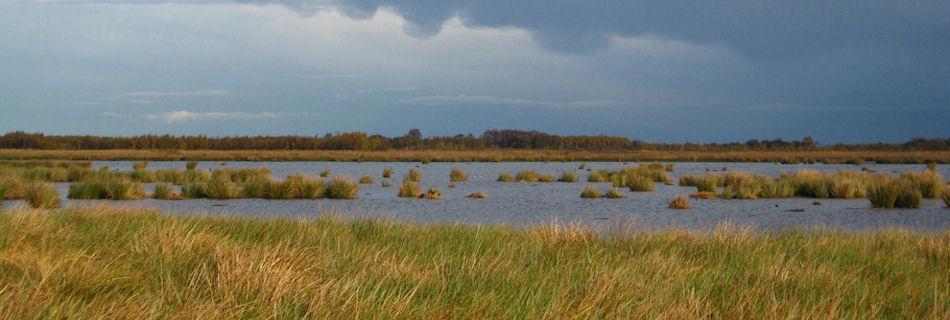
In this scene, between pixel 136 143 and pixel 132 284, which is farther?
pixel 136 143

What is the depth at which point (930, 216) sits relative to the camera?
14984 mm

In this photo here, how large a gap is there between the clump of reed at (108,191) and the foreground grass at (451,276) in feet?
36.3

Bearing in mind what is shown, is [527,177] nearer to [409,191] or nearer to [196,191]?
[409,191]

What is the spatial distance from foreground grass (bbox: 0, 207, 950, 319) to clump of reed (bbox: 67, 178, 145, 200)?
11.1 meters

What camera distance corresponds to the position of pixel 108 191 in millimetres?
18688

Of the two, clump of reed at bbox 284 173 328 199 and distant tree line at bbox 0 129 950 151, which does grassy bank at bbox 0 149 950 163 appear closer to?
distant tree line at bbox 0 129 950 151

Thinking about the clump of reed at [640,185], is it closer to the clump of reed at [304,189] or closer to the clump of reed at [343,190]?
the clump of reed at [343,190]

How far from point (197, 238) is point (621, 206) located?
12509mm

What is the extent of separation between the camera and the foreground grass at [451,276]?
13.9ft

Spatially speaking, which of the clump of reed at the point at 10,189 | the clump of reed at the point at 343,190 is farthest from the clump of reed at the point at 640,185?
the clump of reed at the point at 10,189

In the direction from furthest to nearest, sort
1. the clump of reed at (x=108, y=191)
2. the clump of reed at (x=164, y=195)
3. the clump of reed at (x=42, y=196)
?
the clump of reed at (x=164, y=195)
the clump of reed at (x=108, y=191)
the clump of reed at (x=42, y=196)

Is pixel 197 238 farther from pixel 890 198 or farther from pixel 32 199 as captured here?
pixel 890 198

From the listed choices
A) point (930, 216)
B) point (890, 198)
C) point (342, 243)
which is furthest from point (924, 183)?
point (342, 243)

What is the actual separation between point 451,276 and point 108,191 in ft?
53.6
